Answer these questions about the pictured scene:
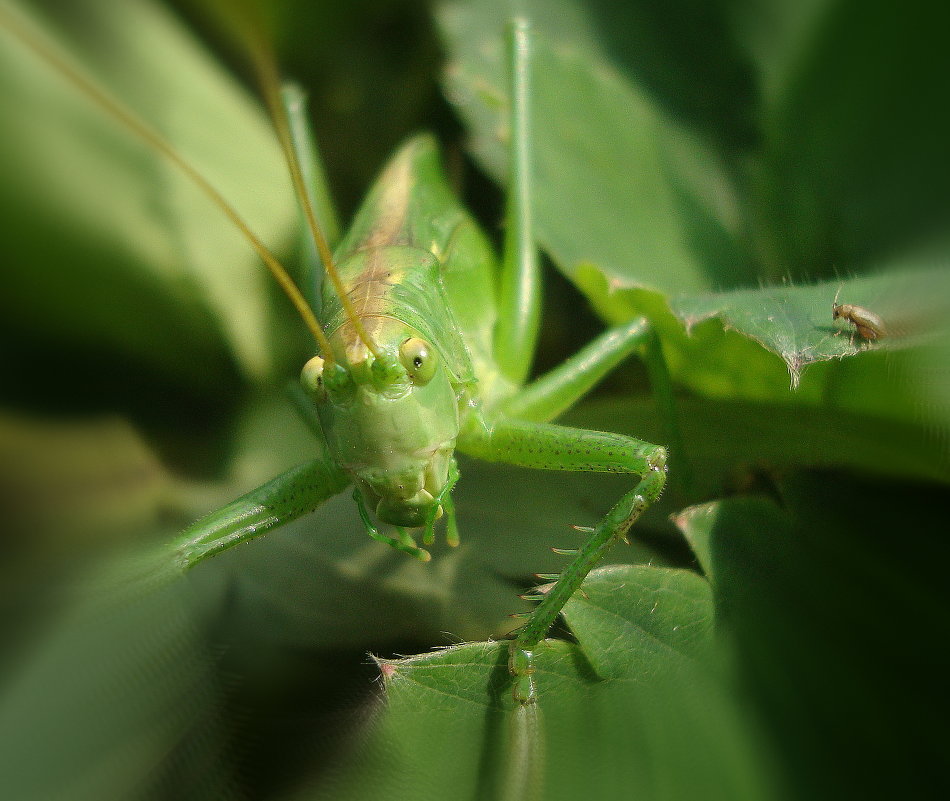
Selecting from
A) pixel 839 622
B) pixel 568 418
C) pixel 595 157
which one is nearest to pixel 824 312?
pixel 839 622

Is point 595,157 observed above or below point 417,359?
above

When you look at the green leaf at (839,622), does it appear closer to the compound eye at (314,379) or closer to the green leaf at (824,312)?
the green leaf at (824,312)

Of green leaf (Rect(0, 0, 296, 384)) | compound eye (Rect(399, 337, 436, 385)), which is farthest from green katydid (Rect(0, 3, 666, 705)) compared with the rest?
green leaf (Rect(0, 0, 296, 384))

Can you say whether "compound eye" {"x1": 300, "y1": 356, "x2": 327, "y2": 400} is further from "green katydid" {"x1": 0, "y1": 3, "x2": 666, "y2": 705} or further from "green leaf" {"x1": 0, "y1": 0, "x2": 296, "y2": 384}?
"green leaf" {"x1": 0, "y1": 0, "x2": 296, "y2": 384}

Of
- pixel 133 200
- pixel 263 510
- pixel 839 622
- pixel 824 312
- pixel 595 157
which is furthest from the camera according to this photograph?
pixel 595 157

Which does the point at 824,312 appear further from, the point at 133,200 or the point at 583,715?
the point at 133,200

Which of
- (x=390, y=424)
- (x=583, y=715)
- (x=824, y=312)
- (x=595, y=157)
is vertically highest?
(x=595, y=157)

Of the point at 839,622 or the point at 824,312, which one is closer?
the point at 839,622

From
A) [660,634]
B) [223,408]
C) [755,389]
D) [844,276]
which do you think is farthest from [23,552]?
[844,276]
